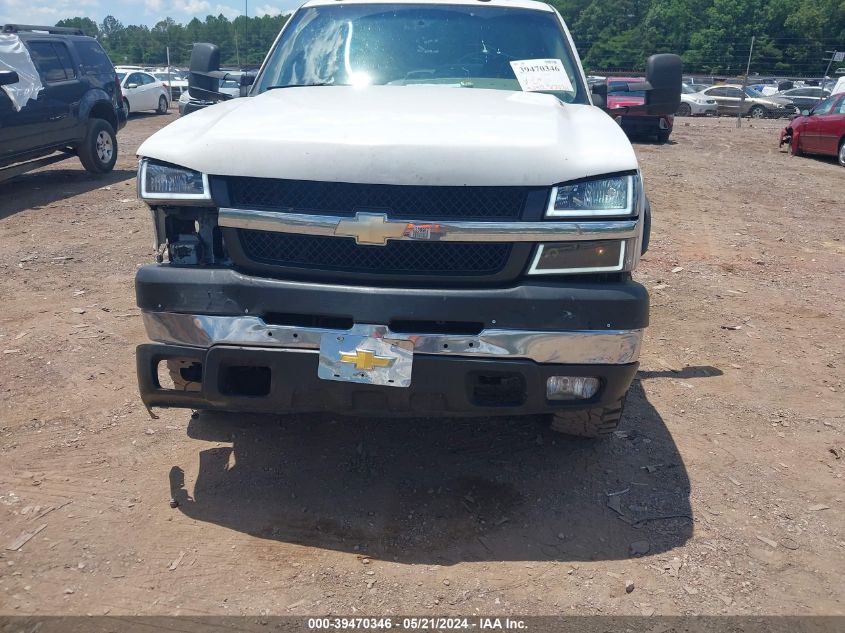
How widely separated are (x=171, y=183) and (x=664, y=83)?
9.25 feet

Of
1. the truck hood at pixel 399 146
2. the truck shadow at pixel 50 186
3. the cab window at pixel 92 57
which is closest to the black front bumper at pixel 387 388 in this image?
the truck hood at pixel 399 146

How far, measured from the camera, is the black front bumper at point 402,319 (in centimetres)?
267

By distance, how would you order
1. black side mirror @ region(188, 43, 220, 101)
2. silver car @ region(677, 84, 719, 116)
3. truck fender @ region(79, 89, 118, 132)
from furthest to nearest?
silver car @ region(677, 84, 719, 116), truck fender @ region(79, 89, 118, 132), black side mirror @ region(188, 43, 220, 101)

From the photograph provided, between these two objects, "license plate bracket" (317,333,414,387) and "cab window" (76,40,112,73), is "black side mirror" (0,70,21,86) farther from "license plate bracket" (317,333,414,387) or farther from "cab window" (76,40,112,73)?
"license plate bracket" (317,333,414,387)

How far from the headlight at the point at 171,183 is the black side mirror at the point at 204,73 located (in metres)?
1.81

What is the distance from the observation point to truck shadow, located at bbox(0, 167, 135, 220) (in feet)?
30.8

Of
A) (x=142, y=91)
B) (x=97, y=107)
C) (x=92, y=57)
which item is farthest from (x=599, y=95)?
(x=142, y=91)

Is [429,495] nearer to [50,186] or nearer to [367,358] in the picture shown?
[367,358]

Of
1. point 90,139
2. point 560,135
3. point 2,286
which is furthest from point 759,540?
point 90,139

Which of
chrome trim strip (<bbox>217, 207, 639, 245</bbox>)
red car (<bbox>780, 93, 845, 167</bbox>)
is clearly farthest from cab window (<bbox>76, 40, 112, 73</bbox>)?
red car (<bbox>780, 93, 845, 167</bbox>)

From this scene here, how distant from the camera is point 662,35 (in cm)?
5781

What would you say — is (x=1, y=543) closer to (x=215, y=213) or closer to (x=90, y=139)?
(x=215, y=213)

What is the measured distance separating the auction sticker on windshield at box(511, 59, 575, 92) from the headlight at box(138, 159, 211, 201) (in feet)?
6.30

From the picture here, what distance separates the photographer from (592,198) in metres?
2.71
